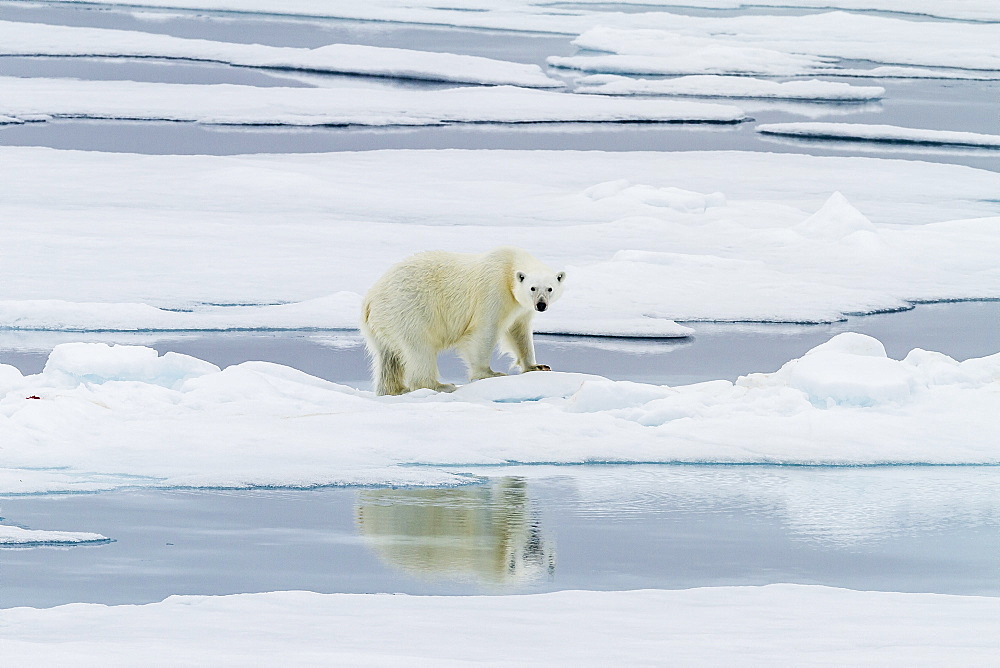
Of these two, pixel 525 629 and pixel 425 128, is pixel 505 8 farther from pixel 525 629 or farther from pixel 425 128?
pixel 525 629

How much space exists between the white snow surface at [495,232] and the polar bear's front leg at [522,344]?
113 cm

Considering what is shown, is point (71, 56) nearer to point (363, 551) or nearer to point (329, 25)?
point (329, 25)

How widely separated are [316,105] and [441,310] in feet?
32.3

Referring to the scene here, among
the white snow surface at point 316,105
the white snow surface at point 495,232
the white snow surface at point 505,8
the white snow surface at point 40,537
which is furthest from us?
the white snow surface at point 505,8

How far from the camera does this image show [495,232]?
971 cm

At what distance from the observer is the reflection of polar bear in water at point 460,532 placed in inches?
150

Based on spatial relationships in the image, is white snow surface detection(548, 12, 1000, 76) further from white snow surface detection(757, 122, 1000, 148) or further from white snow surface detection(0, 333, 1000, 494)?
white snow surface detection(0, 333, 1000, 494)

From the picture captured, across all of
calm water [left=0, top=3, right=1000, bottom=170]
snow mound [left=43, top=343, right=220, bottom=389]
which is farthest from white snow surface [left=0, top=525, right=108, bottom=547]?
calm water [left=0, top=3, right=1000, bottom=170]

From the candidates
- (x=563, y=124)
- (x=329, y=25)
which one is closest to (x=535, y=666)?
(x=563, y=124)

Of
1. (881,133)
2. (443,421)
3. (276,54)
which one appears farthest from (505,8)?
(443,421)

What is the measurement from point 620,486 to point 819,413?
0.99m

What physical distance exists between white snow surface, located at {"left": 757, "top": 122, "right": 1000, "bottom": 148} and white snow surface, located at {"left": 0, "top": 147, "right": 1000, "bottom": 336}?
148 cm

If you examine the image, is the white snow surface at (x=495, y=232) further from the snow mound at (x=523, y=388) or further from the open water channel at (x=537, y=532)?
the snow mound at (x=523, y=388)

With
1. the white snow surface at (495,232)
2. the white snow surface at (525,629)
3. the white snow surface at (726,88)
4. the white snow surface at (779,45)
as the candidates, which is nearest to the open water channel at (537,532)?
the white snow surface at (525,629)
